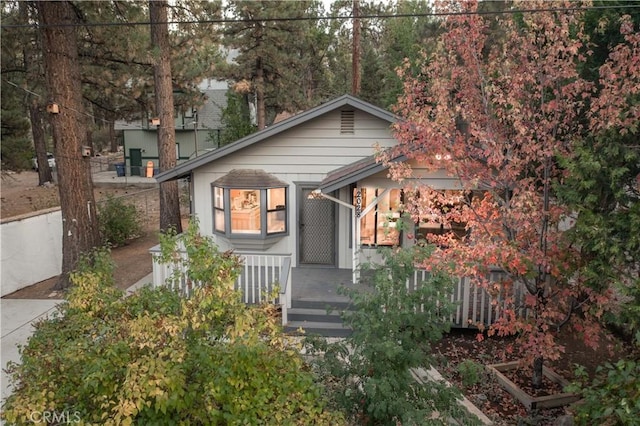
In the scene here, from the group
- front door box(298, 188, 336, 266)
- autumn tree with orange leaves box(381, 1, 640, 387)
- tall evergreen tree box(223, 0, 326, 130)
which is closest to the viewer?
autumn tree with orange leaves box(381, 1, 640, 387)

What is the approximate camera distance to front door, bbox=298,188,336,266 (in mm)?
11133

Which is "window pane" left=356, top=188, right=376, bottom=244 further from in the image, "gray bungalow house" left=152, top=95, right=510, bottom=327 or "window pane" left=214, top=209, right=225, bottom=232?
"window pane" left=214, top=209, right=225, bottom=232

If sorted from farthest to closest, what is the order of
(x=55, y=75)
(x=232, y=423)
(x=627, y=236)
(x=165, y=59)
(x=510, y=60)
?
(x=165, y=59)
(x=55, y=75)
(x=510, y=60)
(x=627, y=236)
(x=232, y=423)

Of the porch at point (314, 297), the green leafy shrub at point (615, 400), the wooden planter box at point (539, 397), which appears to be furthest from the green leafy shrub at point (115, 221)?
the green leafy shrub at point (615, 400)

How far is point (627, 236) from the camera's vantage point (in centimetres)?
514

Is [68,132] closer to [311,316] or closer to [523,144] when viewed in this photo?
[311,316]

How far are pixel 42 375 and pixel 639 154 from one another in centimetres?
641

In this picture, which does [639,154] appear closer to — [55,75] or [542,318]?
[542,318]

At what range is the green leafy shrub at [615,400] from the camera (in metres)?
4.17

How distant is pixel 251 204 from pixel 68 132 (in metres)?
4.51

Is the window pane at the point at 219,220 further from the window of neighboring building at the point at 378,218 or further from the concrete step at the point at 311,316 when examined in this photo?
the concrete step at the point at 311,316

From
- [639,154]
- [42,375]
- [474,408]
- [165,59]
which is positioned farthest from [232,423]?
[165,59]

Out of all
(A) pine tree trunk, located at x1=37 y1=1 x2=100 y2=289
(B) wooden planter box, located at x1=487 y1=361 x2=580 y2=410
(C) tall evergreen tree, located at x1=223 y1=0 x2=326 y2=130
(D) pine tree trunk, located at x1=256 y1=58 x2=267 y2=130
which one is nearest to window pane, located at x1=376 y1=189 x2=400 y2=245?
(B) wooden planter box, located at x1=487 y1=361 x2=580 y2=410

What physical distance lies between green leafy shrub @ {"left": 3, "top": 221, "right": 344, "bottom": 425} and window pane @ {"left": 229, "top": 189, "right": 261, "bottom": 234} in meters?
6.92
